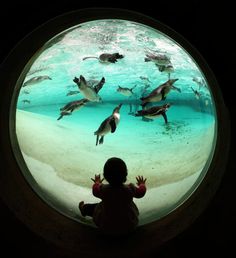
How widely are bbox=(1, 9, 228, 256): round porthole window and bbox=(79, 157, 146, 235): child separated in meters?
0.19

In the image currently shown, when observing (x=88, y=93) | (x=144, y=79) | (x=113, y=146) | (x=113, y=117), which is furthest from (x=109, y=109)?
(x=113, y=117)

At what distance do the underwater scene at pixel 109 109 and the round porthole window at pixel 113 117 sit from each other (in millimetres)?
42

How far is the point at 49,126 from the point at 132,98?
5.37 m

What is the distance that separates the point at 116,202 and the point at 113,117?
415 cm

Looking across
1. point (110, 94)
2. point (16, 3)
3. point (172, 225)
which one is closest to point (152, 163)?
point (110, 94)

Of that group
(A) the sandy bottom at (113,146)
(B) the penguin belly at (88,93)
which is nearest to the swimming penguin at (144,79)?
(A) the sandy bottom at (113,146)

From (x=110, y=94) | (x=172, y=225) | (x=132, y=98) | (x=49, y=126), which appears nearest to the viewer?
(x=172, y=225)

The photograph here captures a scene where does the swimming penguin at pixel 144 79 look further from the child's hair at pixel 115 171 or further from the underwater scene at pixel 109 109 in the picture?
the child's hair at pixel 115 171

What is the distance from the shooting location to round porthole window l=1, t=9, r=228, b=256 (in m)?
2.37

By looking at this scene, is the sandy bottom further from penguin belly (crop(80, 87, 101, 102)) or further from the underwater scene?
penguin belly (crop(80, 87, 101, 102))

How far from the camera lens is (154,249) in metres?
2.24

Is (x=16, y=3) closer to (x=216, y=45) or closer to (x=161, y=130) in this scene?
(x=216, y=45)

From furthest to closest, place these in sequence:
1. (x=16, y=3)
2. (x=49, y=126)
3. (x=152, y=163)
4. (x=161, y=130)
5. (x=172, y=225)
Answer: (x=161, y=130)
(x=49, y=126)
(x=152, y=163)
(x=172, y=225)
(x=16, y=3)

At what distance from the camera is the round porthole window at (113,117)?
7.78 ft
